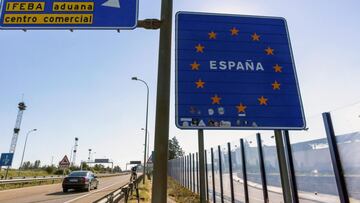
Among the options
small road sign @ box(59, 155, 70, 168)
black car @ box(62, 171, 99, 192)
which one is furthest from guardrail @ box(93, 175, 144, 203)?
small road sign @ box(59, 155, 70, 168)

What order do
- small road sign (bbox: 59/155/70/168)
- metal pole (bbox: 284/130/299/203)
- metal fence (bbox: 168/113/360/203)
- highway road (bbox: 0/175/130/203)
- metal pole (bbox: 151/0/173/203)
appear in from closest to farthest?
metal pole (bbox: 151/0/173/203) < metal fence (bbox: 168/113/360/203) < metal pole (bbox: 284/130/299/203) < highway road (bbox: 0/175/130/203) < small road sign (bbox: 59/155/70/168)

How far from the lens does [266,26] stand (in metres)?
3.36

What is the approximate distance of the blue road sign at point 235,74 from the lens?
2.78 meters

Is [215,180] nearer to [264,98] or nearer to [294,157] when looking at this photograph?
[294,157]

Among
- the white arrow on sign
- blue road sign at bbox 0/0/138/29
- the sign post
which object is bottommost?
the sign post

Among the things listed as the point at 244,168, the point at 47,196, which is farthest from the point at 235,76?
the point at 47,196

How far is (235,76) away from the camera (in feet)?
9.74

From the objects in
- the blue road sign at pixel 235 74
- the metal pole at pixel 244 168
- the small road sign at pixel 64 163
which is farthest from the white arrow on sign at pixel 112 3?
the small road sign at pixel 64 163

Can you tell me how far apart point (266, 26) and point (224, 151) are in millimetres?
7456

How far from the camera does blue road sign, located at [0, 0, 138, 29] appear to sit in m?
3.45

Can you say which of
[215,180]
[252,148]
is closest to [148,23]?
[252,148]

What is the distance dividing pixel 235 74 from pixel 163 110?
0.92 metres

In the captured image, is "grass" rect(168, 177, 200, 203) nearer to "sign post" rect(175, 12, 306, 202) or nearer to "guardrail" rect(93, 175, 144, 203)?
"guardrail" rect(93, 175, 144, 203)

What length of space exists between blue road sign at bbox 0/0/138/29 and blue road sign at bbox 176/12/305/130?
36.0 inches
